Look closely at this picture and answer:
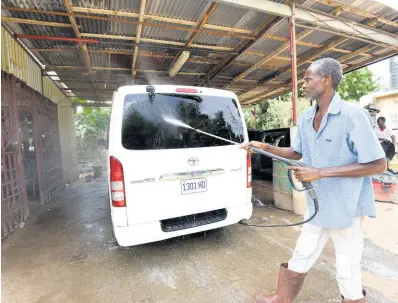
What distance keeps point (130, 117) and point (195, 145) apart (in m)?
0.85

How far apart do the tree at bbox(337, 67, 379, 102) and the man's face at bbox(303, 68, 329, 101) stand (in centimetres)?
1911

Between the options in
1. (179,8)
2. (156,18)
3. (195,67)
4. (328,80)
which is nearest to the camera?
(328,80)

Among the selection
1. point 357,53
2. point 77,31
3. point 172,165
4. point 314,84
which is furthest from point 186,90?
point 357,53

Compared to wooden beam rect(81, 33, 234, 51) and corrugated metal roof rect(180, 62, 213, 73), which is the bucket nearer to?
wooden beam rect(81, 33, 234, 51)

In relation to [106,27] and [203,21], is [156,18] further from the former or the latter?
[106,27]

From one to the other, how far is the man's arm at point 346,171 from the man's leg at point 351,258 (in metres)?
0.39

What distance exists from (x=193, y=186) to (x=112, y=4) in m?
3.24

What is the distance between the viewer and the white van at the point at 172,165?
8.71ft

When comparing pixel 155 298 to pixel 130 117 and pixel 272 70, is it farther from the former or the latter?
pixel 272 70

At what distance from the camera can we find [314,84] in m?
1.82

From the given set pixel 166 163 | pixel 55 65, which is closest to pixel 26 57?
pixel 55 65

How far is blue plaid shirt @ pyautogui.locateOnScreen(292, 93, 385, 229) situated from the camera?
1.56m

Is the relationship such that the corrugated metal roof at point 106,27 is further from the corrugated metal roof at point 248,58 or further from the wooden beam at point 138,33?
the corrugated metal roof at point 248,58

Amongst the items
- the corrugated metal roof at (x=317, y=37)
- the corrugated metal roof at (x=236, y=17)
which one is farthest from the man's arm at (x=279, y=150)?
the corrugated metal roof at (x=317, y=37)
